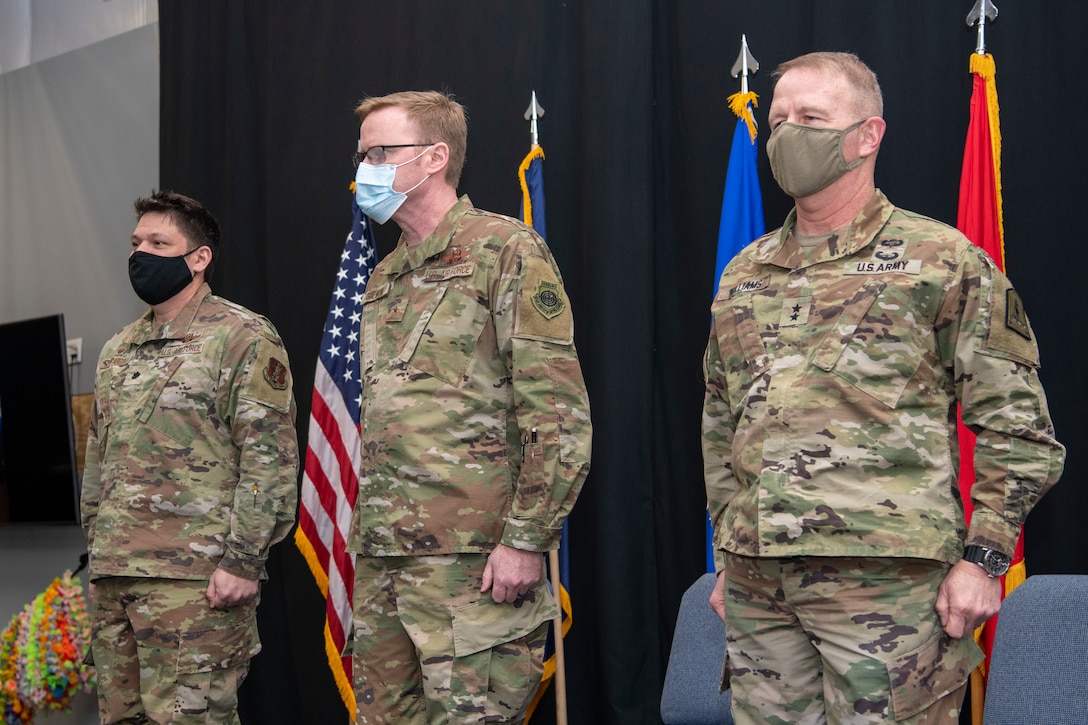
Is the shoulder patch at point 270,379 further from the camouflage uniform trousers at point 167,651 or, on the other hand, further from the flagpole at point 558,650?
the flagpole at point 558,650

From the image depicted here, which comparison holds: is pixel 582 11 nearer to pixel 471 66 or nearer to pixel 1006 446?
pixel 471 66

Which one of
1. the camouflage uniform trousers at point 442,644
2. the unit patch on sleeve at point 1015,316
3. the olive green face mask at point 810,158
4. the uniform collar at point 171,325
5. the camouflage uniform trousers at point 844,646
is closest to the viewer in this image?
the camouflage uniform trousers at point 844,646

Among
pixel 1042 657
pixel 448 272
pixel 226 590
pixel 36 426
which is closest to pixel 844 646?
pixel 1042 657

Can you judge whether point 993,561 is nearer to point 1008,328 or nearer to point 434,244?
point 1008,328

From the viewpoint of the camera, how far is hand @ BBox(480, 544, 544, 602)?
6.88 feet

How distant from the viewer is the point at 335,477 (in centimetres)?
343

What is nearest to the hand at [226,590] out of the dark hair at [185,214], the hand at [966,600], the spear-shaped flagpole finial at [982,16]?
the dark hair at [185,214]

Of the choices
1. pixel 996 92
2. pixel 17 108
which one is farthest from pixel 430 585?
pixel 17 108

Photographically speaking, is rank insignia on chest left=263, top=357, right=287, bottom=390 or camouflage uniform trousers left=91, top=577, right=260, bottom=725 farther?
rank insignia on chest left=263, top=357, right=287, bottom=390

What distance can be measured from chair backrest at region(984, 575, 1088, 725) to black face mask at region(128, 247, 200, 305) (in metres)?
2.18

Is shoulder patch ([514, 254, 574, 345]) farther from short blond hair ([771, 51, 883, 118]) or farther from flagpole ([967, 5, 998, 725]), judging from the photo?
flagpole ([967, 5, 998, 725])

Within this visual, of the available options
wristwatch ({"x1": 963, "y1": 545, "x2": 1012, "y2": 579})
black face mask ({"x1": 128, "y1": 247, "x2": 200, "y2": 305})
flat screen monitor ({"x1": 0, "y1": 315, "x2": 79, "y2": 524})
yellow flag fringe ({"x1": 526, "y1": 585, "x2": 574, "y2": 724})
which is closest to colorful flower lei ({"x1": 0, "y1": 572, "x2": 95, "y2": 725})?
flat screen monitor ({"x1": 0, "y1": 315, "x2": 79, "y2": 524})

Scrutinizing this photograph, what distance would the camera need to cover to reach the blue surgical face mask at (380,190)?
2.41 metres

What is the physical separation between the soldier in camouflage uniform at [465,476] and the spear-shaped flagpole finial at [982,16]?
131 cm
